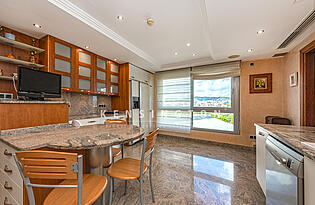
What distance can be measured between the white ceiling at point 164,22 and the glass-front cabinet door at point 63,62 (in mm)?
156

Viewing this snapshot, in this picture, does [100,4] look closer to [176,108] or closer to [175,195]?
[175,195]

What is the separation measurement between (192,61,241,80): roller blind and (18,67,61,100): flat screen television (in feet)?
11.7

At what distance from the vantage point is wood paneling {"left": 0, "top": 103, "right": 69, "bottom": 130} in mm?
1206

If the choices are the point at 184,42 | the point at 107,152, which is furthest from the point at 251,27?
the point at 107,152

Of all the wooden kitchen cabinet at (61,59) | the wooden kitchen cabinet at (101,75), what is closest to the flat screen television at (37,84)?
the wooden kitchen cabinet at (61,59)

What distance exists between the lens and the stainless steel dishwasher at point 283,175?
0.79 meters

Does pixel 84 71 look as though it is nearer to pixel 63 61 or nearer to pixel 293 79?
pixel 63 61

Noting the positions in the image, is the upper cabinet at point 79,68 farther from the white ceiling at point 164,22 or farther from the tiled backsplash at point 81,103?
the tiled backsplash at point 81,103

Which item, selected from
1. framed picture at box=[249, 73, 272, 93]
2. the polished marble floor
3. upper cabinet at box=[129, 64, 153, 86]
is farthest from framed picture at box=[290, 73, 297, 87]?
upper cabinet at box=[129, 64, 153, 86]

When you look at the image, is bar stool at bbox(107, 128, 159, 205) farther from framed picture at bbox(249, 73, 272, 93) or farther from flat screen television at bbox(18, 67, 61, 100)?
framed picture at bbox(249, 73, 272, 93)

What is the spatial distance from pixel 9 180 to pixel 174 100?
3773 millimetres

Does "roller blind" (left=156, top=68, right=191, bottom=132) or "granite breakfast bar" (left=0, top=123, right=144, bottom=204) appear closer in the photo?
"granite breakfast bar" (left=0, top=123, right=144, bottom=204)

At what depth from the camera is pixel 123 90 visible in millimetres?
3371

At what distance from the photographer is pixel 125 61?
3291mm
